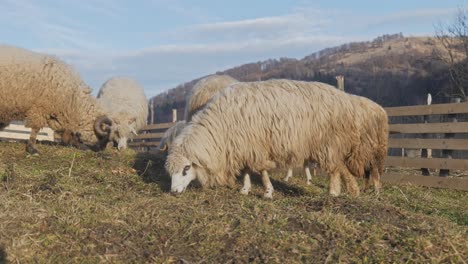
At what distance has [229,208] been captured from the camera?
5.69 metres

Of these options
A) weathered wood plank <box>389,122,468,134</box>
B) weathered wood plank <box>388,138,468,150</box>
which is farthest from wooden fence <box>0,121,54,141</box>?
weathered wood plank <box>389,122,468,134</box>

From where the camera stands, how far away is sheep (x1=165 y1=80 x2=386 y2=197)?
7992mm

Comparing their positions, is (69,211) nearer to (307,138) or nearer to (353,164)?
(307,138)

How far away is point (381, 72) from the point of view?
268 ft

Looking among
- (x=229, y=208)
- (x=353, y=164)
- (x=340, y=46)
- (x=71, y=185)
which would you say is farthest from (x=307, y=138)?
(x=340, y=46)

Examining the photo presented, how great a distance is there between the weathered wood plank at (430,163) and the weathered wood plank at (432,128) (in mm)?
629

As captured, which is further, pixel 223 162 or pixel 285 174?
pixel 285 174

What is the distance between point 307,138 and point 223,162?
53.8 inches

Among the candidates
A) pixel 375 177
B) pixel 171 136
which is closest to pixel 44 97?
pixel 171 136

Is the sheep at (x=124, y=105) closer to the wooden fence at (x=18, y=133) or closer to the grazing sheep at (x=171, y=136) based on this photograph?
the grazing sheep at (x=171, y=136)

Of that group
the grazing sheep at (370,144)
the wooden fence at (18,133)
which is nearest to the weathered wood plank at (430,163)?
the grazing sheep at (370,144)

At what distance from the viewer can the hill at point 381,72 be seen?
179 ft

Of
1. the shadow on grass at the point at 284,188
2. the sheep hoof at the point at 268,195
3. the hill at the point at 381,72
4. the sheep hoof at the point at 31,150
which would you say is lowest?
the shadow on grass at the point at 284,188

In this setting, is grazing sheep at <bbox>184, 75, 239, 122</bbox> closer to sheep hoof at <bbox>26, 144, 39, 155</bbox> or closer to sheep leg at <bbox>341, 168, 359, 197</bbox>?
sheep hoof at <bbox>26, 144, 39, 155</bbox>
